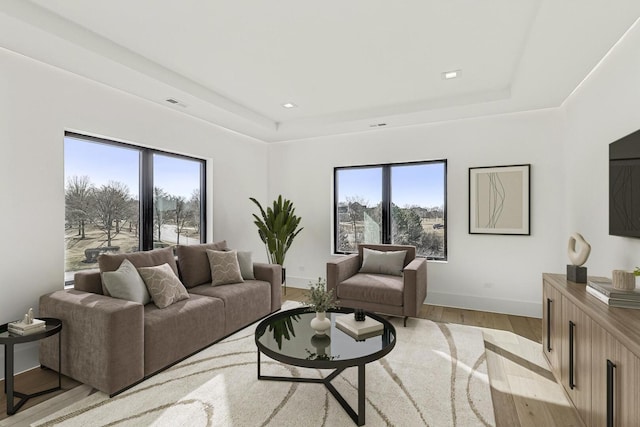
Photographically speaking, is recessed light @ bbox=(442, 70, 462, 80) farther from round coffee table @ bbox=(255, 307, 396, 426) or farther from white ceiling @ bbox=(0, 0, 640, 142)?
round coffee table @ bbox=(255, 307, 396, 426)

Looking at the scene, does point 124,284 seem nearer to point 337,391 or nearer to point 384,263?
point 337,391

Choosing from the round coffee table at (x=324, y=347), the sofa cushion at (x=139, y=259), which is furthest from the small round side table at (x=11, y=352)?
the round coffee table at (x=324, y=347)

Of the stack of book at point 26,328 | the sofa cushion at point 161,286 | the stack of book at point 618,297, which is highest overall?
the stack of book at point 618,297

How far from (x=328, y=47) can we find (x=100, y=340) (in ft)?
9.38

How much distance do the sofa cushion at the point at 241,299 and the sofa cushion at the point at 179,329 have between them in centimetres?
11

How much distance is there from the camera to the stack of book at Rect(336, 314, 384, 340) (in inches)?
98.4

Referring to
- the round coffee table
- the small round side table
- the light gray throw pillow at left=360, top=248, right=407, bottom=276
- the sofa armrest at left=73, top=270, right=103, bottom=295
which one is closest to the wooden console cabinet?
the round coffee table

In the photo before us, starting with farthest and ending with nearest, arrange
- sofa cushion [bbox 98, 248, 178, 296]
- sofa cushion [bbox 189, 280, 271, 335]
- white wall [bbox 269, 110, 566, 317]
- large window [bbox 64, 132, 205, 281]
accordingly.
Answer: white wall [bbox 269, 110, 566, 317]
sofa cushion [bbox 189, 280, 271, 335]
large window [bbox 64, 132, 205, 281]
sofa cushion [bbox 98, 248, 178, 296]

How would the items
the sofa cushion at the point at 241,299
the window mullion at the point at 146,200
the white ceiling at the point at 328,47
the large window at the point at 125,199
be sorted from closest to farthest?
the white ceiling at the point at 328,47
the large window at the point at 125,199
the sofa cushion at the point at 241,299
the window mullion at the point at 146,200

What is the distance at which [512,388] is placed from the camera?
2535mm

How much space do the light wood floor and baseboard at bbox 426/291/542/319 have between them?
51cm

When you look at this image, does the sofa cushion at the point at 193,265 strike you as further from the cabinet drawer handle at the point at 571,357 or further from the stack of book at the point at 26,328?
the cabinet drawer handle at the point at 571,357

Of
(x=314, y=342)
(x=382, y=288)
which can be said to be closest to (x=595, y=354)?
(x=314, y=342)

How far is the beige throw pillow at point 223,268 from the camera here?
151 inches
